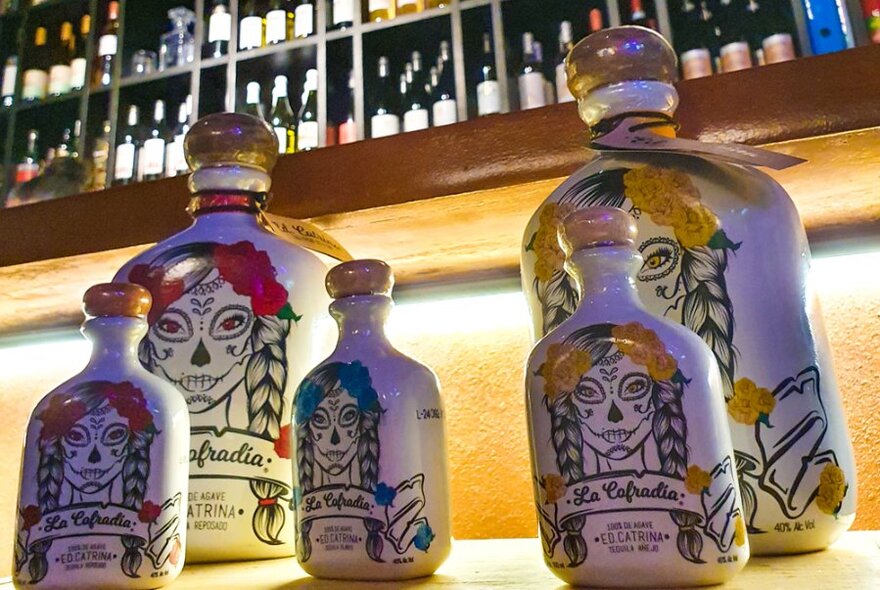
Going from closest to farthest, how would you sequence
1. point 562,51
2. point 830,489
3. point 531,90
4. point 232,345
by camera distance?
point 830,489 < point 232,345 < point 531,90 < point 562,51

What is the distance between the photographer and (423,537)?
454mm

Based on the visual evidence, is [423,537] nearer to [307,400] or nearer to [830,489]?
[307,400]

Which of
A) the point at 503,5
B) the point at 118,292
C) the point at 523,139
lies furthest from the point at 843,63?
the point at 503,5

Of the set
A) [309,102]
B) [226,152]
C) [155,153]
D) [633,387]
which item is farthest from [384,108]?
[633,387]

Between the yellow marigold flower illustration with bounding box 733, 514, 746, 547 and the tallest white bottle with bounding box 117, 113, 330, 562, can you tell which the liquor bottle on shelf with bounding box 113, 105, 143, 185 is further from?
the yellow marigold flower illustration with bounding box 733, 514, 746, 547

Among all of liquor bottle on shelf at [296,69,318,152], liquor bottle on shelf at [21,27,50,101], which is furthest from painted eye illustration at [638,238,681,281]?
liquor bottle on shelf at [21,27,50,101]

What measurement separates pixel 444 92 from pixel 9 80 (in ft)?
4.28

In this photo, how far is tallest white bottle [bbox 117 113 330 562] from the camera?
0.57 m

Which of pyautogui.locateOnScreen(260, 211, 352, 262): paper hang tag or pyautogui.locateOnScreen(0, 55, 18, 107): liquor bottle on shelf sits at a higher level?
pyautogui.locateOnScreen(0, 55, 18, 107): liquor bottle on shelf

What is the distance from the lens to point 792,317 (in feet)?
1.68

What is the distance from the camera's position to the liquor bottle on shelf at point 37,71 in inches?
86.4

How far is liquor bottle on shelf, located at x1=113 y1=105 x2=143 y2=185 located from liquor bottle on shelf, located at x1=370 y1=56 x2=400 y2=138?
61cm

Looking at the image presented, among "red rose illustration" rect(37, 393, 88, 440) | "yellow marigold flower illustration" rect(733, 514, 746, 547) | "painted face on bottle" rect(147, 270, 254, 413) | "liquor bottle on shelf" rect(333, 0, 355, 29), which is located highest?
"liquor bottle on shelf" rect(333, 0, 355, 29)

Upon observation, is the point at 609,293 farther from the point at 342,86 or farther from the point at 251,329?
the point at 342,86
